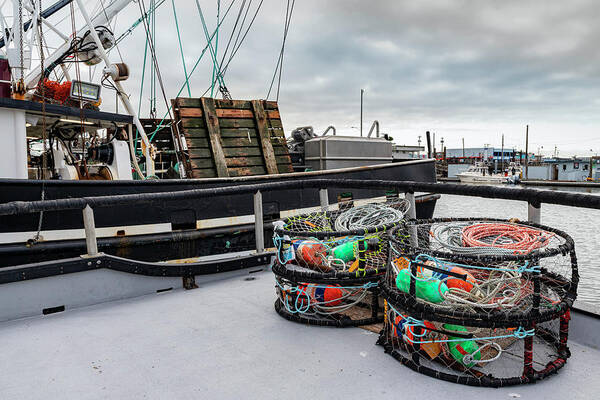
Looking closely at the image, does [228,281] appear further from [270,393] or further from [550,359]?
[550,359]

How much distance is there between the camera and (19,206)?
2.62 m

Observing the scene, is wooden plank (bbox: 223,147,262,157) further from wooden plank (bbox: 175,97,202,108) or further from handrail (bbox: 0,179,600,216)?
handrail (bbox: 0,179,600,216)

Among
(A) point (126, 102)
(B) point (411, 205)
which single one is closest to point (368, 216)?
(B) point (411, 205)

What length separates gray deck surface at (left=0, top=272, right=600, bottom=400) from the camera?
1.79m

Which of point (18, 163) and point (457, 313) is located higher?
point (18, 163)

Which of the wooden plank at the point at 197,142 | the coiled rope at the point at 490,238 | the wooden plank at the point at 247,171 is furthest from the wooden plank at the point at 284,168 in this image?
the coiled rope at the point at 490,238

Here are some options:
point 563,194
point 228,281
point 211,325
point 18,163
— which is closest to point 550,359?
point 563,194

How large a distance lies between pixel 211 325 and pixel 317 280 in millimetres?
730

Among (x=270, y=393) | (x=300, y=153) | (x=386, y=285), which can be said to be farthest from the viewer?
(x=300, y=153)

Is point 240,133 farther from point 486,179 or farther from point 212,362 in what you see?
point 486,179

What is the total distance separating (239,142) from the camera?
25.7ft

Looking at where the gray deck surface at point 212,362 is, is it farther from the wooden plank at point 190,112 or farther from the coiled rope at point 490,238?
the wooden plank at point 190,112

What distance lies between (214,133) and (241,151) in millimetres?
604

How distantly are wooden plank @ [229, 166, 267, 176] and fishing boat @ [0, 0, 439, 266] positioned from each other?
0.02m
